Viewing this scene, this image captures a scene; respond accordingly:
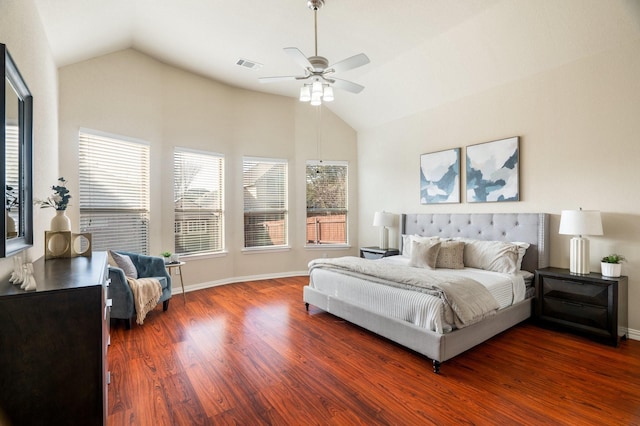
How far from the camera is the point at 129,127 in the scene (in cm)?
430

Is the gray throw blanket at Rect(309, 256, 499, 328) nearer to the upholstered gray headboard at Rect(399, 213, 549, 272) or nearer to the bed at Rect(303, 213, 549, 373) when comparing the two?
the bed at Rect(303, 213, 549, 373)

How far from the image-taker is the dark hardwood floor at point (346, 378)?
2.01 metres

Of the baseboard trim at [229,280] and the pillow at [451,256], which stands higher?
the pillow at [451,256]

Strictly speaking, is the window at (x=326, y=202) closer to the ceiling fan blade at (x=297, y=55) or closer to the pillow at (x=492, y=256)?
the pillow at (x=492, y=256)

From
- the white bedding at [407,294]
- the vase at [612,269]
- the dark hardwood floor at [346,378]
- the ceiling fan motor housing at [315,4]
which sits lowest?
the dark hardwood floor at [346,378]

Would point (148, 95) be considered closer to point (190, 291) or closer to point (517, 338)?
point (190, 291)

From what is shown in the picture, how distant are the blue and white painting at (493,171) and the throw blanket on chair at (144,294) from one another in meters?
4.31

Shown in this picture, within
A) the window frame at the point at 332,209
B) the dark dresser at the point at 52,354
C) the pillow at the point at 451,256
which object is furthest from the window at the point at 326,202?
the dark dresser at the point at 52,354

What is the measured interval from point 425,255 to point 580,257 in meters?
1.54

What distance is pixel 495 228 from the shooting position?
4133 millimetres

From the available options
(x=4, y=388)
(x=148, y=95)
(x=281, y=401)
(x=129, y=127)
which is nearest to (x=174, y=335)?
(x=281, y=401)

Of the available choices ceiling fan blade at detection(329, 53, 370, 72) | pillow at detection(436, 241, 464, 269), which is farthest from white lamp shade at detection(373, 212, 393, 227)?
ceiling fan blade at detection(329, 53, 370, 72)

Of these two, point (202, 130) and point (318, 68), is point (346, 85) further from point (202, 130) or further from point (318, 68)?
point (202, 130)

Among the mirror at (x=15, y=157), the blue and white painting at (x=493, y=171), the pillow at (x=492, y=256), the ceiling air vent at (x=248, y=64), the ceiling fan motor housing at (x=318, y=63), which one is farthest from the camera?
the ceiling air vent at (x=248, y=64)
